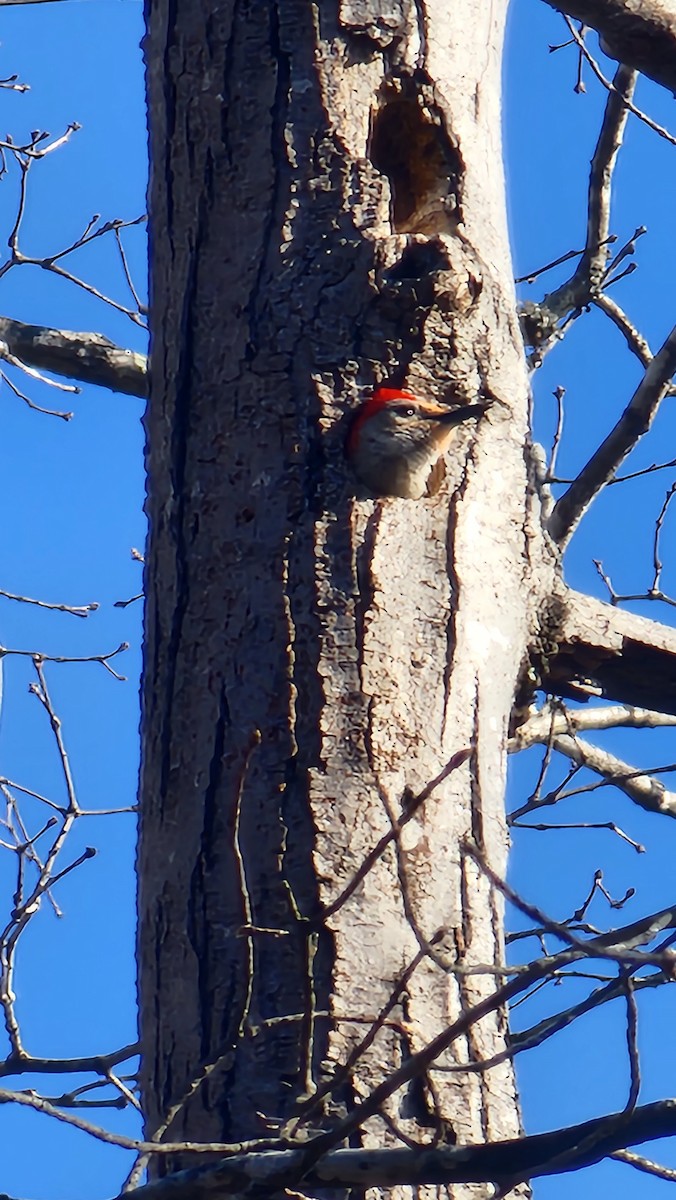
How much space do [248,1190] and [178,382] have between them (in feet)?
4.31

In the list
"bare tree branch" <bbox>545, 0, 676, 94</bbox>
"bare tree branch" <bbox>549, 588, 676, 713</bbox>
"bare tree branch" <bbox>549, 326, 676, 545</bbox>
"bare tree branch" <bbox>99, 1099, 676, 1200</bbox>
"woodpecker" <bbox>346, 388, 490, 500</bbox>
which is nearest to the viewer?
"bare tree branch" <bbox>99, 1099, 676, 1200</bbox>

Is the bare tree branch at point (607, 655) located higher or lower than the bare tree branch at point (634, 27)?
lower

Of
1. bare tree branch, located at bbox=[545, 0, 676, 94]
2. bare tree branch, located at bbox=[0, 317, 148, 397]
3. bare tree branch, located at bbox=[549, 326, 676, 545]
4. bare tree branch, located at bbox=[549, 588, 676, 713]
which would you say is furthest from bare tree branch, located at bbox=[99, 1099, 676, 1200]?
bare tree branch, located at bbox=[0, 317, 148, 397]

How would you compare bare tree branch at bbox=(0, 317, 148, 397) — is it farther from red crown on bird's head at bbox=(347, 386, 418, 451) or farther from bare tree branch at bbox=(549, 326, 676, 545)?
red crown on bird's head at bbox=(347, 386, 418, 451)

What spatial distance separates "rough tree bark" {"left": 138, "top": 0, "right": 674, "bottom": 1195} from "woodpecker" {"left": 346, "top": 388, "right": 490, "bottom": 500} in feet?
0.12

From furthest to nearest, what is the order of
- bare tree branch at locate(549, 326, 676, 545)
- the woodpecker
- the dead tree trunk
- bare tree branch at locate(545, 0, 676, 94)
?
bare tree branch at locate(549, 326, 676, 545) → bare tree branch at locate(545, 0, 676, 94) → the woodpecker → the dead tree trunk

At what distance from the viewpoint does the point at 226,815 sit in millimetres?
1976

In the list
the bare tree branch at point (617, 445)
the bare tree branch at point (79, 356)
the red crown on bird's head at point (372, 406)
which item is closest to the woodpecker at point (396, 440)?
the red crown on bird's head at point (372, 406)

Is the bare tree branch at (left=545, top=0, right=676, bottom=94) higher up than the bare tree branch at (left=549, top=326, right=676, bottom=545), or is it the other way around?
the bare tree branch at (left=549, top=326, right=676, bottom=545)

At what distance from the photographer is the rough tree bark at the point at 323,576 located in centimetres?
187

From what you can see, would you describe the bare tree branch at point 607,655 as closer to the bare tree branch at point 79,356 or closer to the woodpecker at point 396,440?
the woodpecker at point 396,440

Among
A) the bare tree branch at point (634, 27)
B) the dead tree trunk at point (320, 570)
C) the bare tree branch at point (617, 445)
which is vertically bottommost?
the dead tree trunk at point (320, 570)

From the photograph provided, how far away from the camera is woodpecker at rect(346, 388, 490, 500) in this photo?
2127 mm

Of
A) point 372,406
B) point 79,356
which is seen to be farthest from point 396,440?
point 79,356
